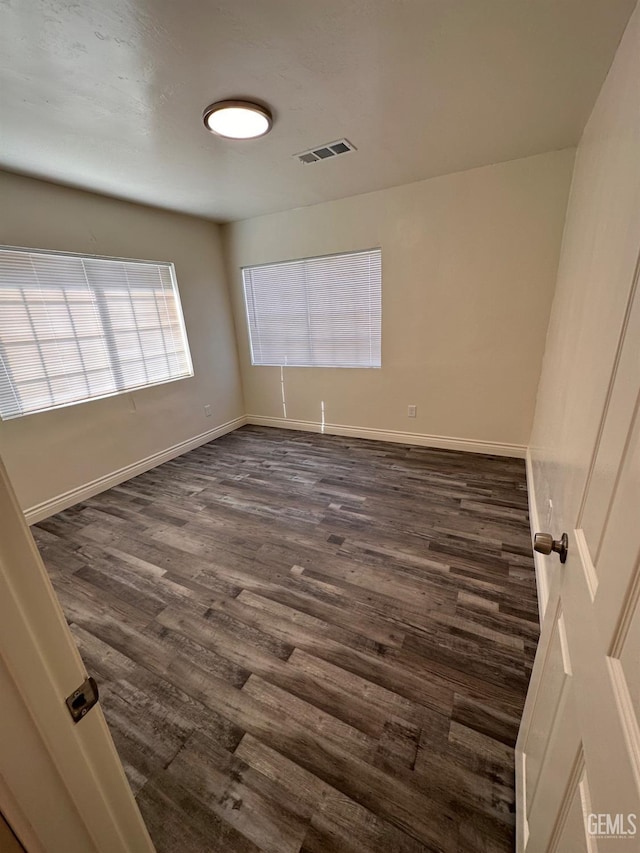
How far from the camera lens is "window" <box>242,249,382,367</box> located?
11.5 ft

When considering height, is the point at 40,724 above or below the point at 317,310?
below

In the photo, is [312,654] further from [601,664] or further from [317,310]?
[317,310]

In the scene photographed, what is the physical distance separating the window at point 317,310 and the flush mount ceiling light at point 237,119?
5.61 feet

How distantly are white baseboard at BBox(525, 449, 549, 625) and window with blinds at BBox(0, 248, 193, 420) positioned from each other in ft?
12.0

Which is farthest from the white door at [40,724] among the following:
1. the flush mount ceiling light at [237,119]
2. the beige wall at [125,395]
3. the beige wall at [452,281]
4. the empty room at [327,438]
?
the beige wall at [452,281]

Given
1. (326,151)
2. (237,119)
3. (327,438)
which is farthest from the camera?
(327,438)

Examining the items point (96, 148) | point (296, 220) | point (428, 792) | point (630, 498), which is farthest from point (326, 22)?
point (428, 792)

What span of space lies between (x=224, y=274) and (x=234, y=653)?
408cm

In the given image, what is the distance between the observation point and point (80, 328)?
2.88 m

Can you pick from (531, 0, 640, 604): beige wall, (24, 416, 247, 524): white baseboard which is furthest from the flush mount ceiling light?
(24, 416, 247, 524): white baseboard

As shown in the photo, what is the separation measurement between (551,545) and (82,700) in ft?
3.42

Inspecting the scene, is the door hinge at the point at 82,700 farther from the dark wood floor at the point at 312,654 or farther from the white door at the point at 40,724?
the dark wood floor at the point at 312,654

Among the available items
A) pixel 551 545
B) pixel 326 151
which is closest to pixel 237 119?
pixel 326 151

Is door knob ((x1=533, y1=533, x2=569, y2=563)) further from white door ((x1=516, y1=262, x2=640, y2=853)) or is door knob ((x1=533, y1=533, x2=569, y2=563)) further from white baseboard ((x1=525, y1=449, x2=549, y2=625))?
white baseboard ((x1=525, y1=449, x2=549, y2=625))
